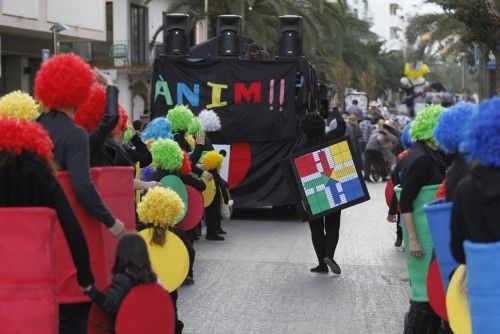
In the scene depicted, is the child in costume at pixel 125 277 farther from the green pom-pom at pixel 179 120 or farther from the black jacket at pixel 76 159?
the green pom-pom at pixel 179 120

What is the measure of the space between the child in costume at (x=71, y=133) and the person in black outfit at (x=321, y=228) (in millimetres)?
5672

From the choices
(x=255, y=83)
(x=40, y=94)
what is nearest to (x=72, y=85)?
(x=40, y=94)

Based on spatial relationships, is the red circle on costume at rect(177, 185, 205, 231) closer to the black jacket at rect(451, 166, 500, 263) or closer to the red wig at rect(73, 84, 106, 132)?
the red wig at rect(73, 84, 106, 132)

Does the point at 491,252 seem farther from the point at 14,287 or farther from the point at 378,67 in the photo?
the point at 378,67

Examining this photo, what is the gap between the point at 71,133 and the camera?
6086 mm

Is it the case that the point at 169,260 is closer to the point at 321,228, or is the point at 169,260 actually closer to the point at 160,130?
the point at 321,228

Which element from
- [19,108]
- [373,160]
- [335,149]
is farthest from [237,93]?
[373,160]

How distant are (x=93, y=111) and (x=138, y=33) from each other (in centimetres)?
3902

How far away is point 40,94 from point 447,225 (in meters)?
2.35

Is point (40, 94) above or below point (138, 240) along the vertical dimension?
above

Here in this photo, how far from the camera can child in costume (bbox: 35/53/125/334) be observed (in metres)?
5.96

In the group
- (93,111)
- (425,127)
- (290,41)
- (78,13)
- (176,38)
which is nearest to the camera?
(93,111)

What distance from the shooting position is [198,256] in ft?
44.0

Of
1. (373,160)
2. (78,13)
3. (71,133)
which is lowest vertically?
(373,160)
